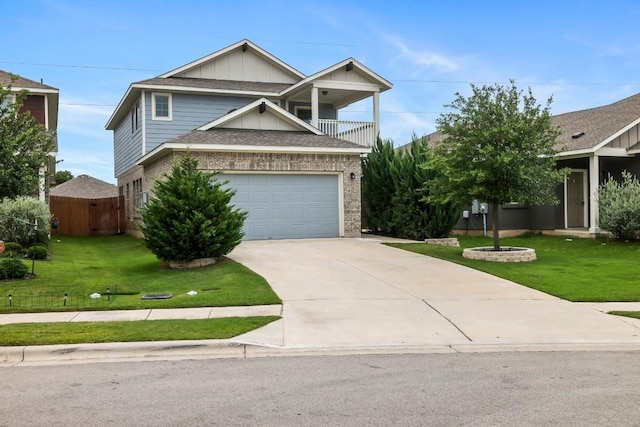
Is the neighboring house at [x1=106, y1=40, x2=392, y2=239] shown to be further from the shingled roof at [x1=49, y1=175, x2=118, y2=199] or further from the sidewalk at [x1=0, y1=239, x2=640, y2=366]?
the shingled roof at [x1=49, y1=175, x2=118, y2=199]

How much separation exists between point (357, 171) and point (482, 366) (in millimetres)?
14960

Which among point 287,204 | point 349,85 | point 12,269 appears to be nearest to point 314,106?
point 349,85

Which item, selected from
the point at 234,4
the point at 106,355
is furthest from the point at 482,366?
the point at 234,4

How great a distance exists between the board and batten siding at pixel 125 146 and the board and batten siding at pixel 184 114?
0.82 m

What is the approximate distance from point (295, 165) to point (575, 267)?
31.9 ft

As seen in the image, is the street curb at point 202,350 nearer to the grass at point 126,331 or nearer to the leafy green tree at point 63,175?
the grass at point 126,331

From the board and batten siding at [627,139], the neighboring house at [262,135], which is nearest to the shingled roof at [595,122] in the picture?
the board and batten siding at [627,139]

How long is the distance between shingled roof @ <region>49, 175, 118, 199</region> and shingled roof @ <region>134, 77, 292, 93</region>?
1650 cm

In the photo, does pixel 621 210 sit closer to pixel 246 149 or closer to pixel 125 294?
pixel 246 149

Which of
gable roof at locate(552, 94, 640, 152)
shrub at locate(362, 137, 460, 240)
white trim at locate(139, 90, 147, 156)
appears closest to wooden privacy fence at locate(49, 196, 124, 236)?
white trim at locate(139, 90, 147, 156)

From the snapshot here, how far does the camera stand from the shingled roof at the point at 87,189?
40.8m

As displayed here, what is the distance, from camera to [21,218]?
17094mm

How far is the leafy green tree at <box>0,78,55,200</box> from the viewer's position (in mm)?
12587

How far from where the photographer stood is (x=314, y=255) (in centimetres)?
1599
